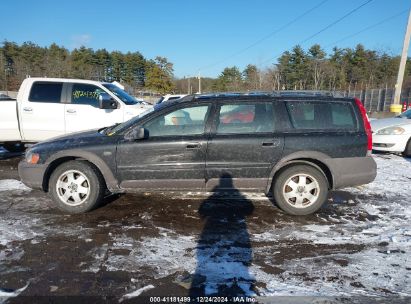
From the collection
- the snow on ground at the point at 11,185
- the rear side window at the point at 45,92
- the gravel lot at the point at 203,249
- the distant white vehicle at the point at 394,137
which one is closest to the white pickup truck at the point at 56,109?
the rear side window at the point at 45,92

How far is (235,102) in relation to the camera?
4.95 m

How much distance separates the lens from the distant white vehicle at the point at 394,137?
369 inches

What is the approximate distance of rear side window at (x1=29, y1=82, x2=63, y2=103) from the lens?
8445 millimetres

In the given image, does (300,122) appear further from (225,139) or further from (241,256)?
(241,256)

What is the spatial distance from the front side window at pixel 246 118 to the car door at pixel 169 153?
0.25 meters

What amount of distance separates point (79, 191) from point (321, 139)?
138 inches

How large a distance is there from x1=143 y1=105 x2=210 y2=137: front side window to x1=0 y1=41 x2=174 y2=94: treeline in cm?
4071

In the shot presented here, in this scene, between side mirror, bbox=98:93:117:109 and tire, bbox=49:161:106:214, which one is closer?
tire, bbox=49:161:106:214

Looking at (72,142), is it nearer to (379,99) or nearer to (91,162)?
(91,162)

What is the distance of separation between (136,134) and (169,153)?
528 mm

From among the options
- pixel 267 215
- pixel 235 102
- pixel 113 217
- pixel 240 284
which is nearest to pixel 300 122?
pixel 235 102

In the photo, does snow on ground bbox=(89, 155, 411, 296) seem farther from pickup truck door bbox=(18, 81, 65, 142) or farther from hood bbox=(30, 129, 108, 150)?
pickup truck door bbox=(18, 81, 65, 142)

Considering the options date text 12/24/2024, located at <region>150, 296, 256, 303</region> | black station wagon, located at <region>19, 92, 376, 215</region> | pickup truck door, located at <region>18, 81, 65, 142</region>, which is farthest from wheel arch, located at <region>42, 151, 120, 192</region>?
pickup truck door, located at <region>18, 81, 65, 142</region>

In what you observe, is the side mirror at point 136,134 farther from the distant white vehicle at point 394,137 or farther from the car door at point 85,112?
the distant white vehicle at point 394,137
